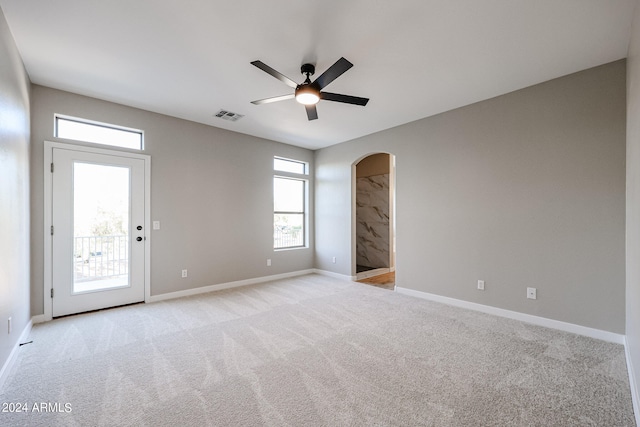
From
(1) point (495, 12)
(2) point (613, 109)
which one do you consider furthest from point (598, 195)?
(1) point (495, 12)

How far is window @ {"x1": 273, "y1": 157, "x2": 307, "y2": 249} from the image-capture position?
5.74 m

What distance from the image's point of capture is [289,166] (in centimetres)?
600

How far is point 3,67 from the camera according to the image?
6.95 ft

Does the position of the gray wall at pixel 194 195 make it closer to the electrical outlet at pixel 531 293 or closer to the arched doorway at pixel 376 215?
the arched doorway at pixel 376 215

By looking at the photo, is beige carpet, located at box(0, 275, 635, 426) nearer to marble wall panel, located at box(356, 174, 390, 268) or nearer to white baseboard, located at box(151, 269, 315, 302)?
white baseboard, located at box(151, 269, 315, 302)

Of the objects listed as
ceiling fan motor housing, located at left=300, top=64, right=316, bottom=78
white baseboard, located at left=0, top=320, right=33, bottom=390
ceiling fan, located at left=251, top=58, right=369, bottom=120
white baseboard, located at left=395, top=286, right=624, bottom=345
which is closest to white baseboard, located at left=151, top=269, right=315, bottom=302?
white baseboard, located at left=0, top=320, right=33, bottom=390

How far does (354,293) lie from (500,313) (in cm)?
202

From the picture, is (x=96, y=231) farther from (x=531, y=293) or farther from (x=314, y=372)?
(x=531, y=293)

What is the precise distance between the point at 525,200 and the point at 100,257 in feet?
18.0

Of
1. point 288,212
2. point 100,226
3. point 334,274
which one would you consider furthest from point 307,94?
point 334,274

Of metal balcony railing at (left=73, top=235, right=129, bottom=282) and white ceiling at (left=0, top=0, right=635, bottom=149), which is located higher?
white ceiling at (left=0, top=0, right=635, bottom=149)

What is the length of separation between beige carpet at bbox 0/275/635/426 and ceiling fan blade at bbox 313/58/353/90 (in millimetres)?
2482

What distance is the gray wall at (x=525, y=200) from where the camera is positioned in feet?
9.16

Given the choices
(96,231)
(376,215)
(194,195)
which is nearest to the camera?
(96,231)
